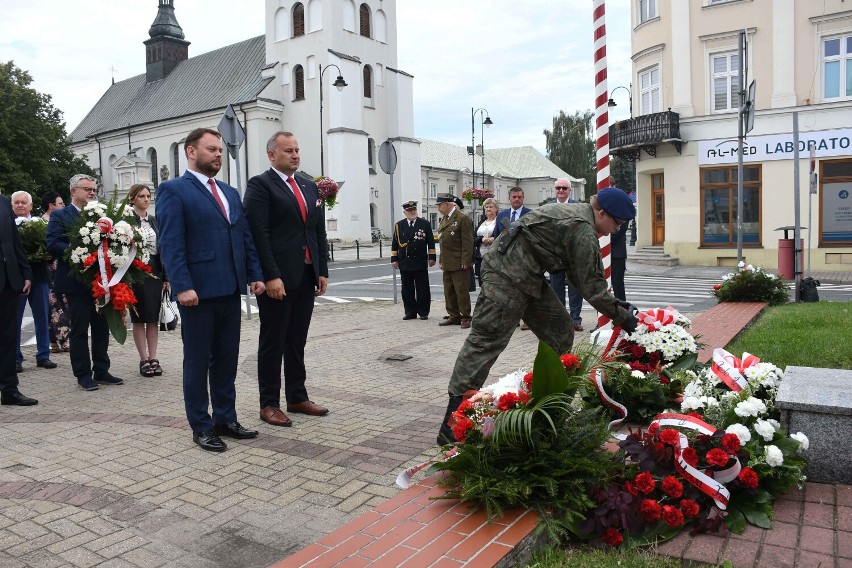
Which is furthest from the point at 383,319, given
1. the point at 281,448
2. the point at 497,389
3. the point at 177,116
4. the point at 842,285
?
the point at 177,116

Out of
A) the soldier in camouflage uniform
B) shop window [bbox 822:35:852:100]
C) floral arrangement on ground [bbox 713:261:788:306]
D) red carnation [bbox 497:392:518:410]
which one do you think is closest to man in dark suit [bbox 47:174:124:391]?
the soldier in camouflage uniform

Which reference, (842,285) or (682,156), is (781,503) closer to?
(842,285)

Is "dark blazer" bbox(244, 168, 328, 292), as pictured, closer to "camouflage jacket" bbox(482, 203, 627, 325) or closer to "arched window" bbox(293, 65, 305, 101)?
"camouflage jacket" bbox(482, 203, 627, 325)

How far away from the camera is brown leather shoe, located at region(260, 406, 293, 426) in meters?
5.46

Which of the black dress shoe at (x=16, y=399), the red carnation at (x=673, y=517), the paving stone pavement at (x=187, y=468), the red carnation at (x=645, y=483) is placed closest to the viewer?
the red carnation at (x=673, y=517)

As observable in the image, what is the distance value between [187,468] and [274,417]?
3.43 ft

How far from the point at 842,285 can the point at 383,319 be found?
12.1 m

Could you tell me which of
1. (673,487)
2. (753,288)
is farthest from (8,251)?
(753,288)

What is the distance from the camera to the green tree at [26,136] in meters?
47.6

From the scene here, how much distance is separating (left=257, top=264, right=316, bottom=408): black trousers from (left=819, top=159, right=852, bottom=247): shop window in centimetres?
2084

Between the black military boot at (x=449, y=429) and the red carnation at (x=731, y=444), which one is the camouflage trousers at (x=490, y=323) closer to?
the black military boot at (x=449, y=429)

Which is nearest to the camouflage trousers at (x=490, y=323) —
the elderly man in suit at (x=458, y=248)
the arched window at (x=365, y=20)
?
the elderly man in suit at (x=458, y=248)

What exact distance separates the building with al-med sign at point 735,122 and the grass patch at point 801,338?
41.5 feet

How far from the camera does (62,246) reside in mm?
7215
